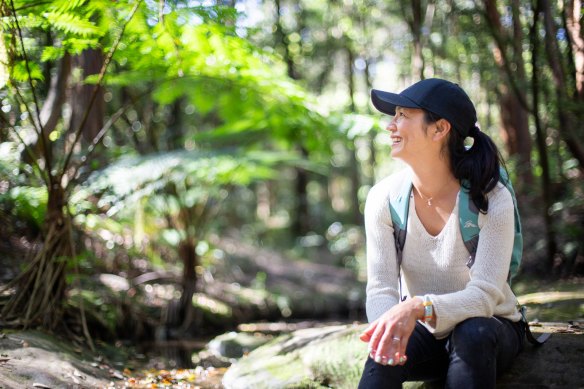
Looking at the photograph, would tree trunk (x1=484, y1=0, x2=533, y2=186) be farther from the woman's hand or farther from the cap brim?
the woman's hand

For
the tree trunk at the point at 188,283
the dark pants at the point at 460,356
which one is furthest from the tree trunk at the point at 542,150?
the tree trunk at the point at 188,283

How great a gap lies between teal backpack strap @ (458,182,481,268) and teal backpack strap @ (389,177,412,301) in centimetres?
19

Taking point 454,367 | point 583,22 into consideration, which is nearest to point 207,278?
point 583,22

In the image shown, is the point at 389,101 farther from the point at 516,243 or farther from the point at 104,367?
the point at 104,367

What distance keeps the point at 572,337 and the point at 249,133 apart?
3899 mm

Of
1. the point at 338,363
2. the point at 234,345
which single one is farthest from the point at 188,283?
the point at 338,363

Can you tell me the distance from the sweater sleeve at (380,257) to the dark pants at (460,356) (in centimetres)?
16

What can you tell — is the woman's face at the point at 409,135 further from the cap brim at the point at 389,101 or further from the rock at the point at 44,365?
the rock at the point at 44,365

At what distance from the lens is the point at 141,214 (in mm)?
6012

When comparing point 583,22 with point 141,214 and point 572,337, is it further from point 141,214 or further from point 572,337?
point 141,214

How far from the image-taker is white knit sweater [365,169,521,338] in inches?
72.4

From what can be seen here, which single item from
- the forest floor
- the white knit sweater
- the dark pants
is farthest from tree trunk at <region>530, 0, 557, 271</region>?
the dark pants

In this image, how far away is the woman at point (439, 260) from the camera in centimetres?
177

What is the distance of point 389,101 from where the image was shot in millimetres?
2023
